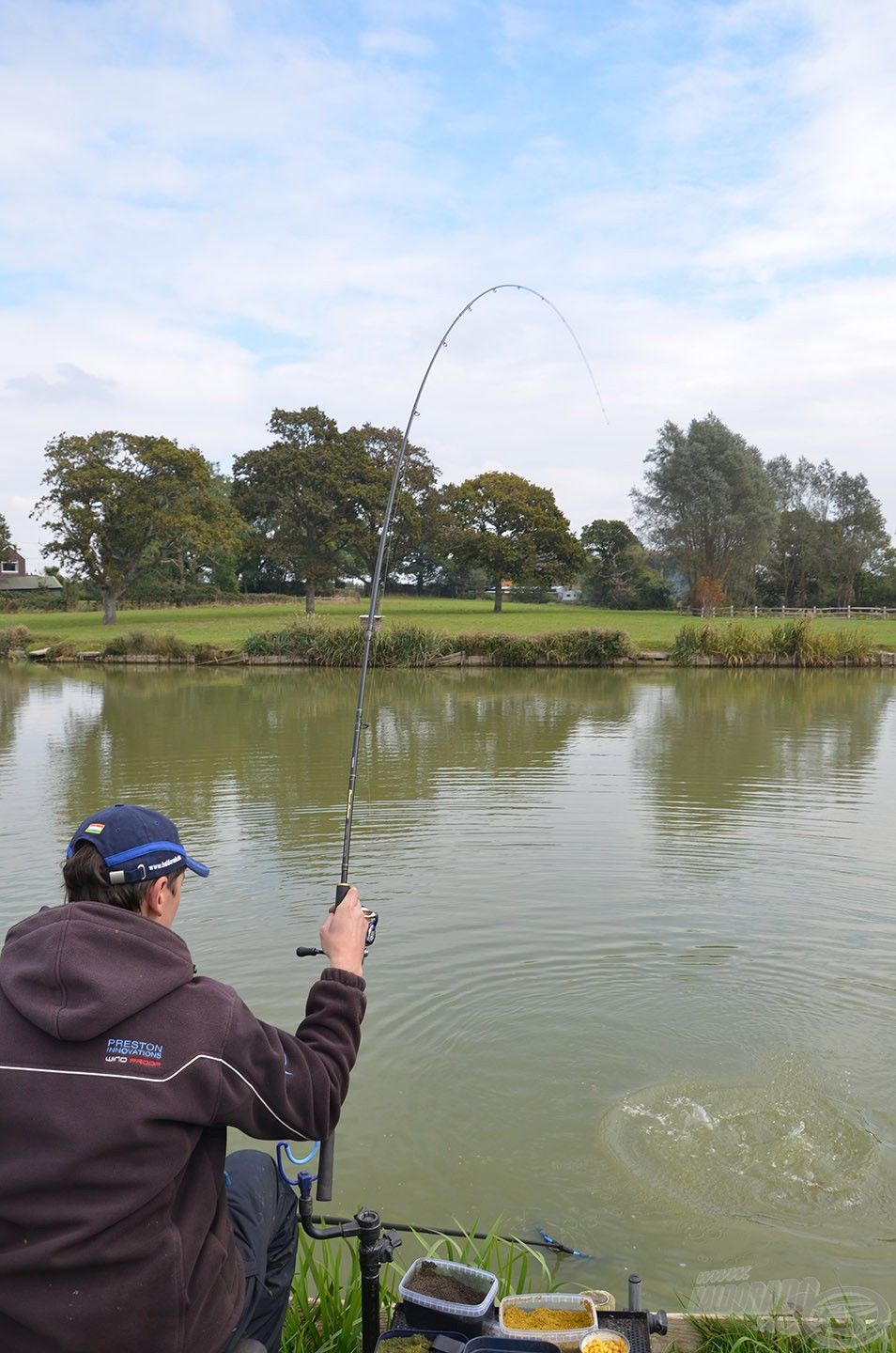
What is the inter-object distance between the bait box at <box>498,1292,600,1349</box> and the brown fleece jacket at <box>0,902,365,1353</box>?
0.86m

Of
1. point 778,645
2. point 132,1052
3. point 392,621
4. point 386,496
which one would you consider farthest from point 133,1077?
point 386,496

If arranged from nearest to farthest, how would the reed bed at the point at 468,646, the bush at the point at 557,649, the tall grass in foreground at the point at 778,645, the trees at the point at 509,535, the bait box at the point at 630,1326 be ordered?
the bait box at the point at 630,1326 < the tall grass in foreground at the point at 778,645 < the reed bed at the point at 468,646 < the bush at the point at 557,649 < the trees at the point at 509,535

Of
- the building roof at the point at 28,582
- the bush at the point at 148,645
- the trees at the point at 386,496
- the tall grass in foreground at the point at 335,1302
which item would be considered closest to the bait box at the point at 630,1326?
the tall grass in foreground at the point at 335,1302

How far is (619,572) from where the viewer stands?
64062mm

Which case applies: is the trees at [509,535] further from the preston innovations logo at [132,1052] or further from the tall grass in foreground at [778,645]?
the preston innovations logo at [132,1052]

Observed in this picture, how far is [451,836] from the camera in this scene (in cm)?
1039

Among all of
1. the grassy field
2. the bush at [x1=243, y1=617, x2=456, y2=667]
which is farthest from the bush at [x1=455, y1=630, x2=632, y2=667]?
the grassy field

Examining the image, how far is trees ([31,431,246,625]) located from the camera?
44.7m

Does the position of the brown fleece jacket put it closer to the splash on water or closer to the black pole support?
the black pole support

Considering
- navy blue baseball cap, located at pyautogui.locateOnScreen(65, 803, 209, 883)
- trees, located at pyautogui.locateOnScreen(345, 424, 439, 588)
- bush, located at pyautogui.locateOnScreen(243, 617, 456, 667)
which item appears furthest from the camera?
trees, located at pyautogui.locateOnScreen(345, 424, 439, 588)

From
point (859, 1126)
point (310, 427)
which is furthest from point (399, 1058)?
point (310, 427)

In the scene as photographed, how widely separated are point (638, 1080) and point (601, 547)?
211ft

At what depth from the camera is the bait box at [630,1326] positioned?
2.63 m

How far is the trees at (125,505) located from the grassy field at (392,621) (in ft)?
10.3
